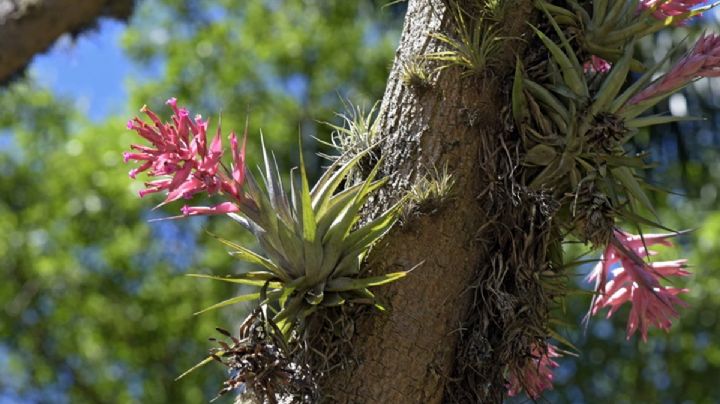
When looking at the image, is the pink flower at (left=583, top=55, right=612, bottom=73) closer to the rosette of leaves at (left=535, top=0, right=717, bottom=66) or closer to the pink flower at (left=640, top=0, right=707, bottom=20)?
the rosette of leaves at (left=535, top=0, right=717, bottom=66)

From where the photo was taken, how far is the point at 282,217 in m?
2.74

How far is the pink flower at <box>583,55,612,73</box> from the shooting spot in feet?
10.0

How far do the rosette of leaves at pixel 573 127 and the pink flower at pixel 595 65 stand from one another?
0.35 feet

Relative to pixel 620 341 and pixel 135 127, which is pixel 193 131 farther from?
pixel 620 341

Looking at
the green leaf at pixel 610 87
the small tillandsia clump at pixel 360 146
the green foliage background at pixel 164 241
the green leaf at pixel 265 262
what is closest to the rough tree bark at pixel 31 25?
the small tillandsia clump at pixel 360 146

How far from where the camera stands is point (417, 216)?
2770 millimetres

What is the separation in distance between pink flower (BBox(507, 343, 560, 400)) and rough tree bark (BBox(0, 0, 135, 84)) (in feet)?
11.8

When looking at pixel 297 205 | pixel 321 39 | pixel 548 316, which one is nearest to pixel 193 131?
pixel 297 205

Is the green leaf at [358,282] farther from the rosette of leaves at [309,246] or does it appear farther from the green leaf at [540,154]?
the green leaf at [540,154]

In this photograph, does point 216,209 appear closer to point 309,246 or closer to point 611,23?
point 309,246

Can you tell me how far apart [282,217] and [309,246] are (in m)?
0.11

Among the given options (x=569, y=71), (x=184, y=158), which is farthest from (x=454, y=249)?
(x=184, y=158)

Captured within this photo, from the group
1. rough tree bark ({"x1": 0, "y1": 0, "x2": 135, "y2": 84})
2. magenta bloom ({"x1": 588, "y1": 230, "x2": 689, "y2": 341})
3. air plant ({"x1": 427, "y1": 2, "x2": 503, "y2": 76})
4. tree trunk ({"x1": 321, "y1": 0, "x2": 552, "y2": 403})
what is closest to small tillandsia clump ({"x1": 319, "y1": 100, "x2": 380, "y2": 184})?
tree trunk ({"x1": 321, "y1": 0, "x2": 552, "y2": 403})

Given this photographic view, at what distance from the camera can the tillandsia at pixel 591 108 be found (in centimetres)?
286
